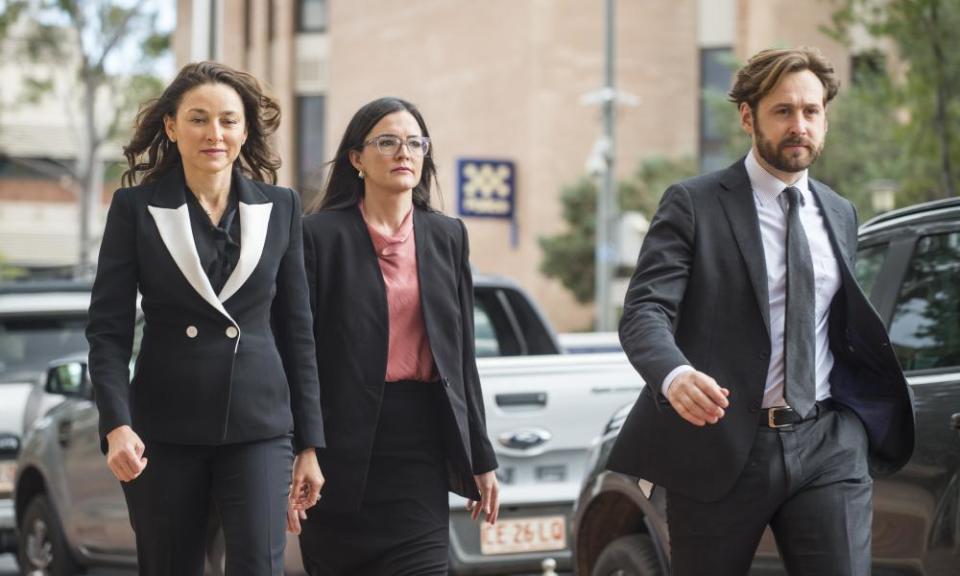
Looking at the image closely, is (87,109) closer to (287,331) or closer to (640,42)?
(640,42)

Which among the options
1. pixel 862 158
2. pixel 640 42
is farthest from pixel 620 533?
pixel 640 42

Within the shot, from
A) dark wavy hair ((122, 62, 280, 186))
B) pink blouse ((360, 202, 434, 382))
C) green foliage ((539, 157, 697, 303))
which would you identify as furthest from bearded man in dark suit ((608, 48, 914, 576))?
green foliage ((539, 157, 697, 303))

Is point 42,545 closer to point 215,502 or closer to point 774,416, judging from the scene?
point 215,502

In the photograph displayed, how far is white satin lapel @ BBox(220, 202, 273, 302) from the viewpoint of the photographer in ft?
15.8

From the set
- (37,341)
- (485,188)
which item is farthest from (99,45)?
(37,341)

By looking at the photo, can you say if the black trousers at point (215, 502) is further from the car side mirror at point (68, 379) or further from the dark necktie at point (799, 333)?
the car side mirror at point (68, 379)

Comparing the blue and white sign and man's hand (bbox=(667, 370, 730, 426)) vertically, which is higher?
the blue and white sign

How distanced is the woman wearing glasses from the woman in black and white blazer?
29 centimetres

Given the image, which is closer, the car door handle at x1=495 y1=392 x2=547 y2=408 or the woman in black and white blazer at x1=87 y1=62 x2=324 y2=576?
the woman in black and white blazer at x1=87 y1=62 x2=324 y2=576

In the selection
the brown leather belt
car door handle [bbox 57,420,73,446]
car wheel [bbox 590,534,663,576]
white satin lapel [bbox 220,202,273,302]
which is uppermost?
white satin lapel [bbox 220,202,273,302]

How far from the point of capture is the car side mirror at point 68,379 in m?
8.62

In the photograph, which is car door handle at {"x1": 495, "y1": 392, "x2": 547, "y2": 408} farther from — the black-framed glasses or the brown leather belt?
the brown leather belt

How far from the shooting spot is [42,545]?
9.71 m

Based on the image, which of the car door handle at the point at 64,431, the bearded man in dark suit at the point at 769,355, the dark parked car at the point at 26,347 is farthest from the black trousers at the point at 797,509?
the dark parked car at the point at 26,347
